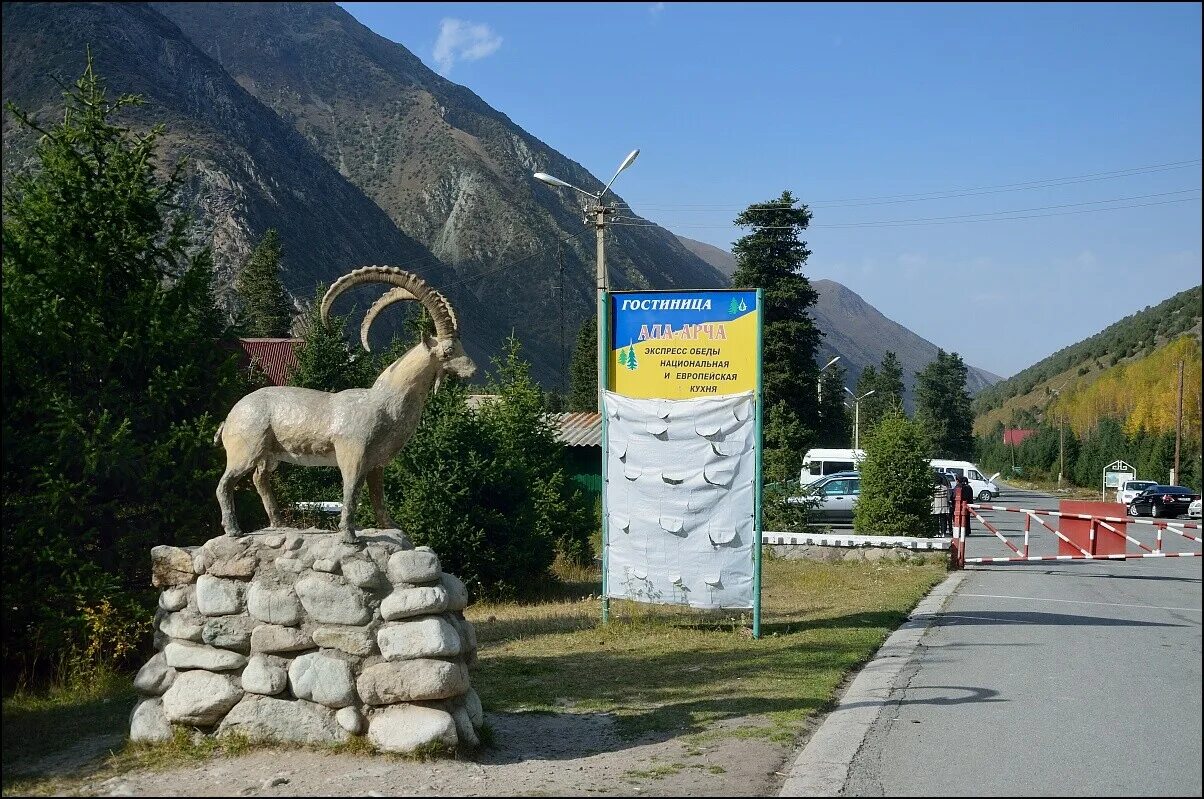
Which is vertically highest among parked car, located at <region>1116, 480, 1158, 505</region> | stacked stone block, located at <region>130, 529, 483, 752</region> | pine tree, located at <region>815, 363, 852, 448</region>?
pine tree, located at <region>815, 363, 852, 448</region>

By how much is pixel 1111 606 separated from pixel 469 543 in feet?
30.3

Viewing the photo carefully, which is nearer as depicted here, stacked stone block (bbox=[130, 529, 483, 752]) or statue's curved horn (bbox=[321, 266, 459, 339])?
stacked stone block (bbox=[130, 529, 483, 752])

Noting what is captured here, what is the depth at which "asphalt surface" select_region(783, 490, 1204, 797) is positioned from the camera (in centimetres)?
588

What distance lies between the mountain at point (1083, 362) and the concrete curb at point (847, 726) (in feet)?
11.0

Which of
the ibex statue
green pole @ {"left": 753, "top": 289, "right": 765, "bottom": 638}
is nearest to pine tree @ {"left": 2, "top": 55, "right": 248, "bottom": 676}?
the ibex statue

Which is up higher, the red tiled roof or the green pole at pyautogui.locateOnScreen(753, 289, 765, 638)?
the red tiled roof

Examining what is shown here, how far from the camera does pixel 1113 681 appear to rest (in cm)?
882

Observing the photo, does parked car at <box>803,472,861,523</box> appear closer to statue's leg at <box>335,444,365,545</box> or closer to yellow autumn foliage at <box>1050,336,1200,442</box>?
yellow autumn foliage at <box>1050,336,1200,442</box>

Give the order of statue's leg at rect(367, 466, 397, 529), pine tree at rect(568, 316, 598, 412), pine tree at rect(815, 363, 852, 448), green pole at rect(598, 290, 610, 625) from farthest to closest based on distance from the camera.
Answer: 1. pine tree at rect(568, 316, 598, 412)
2. pine tree at rect(815, 363, 852, 448)
3. green pole at rect(598, 290, 610, 625)
4. statue's leg at rect(367, 466, 397, 529)

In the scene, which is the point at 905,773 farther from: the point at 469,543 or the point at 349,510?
the point at 469,543

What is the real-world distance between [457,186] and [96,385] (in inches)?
4583

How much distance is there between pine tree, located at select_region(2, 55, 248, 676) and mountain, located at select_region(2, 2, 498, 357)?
27658mm

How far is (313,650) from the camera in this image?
662 cm

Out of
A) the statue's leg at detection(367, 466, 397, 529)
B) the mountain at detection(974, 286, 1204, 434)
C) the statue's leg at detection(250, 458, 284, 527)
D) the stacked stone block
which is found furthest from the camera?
the mountain at detection(974, 286, 1204, 434)
